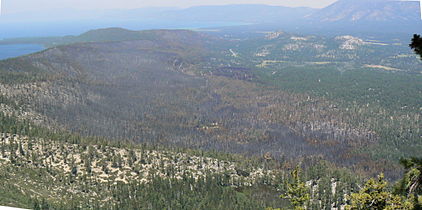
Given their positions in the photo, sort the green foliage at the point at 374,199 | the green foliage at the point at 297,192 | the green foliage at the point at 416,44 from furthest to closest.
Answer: the green foliage at the point at 297,192, the green foliage at the point at 374,199, the green foliage at the point at 416,44

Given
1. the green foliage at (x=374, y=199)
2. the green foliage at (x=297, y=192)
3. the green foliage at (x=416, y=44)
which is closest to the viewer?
the green foliage at (x=416, y=44)

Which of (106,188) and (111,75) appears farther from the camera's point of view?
(111,75)

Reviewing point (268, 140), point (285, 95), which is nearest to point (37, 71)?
point (268, 140)

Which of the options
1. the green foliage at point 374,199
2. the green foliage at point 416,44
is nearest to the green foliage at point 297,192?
the green foliage at point 374,199

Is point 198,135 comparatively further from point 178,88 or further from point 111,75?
point 111,75

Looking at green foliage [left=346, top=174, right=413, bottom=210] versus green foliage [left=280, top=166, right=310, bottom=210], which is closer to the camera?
green foliage [left=346, top=174, right=413, bottom=210]

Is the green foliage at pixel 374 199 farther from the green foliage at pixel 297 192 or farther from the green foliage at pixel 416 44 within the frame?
the green foliage at pixel 416 44

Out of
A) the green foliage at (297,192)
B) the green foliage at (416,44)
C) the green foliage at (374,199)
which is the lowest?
the green foliage at (297,192)

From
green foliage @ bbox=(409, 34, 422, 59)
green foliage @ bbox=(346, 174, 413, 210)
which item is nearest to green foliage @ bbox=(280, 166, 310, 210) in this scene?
green foliage @ bbox=(346, 174, 413, 210)

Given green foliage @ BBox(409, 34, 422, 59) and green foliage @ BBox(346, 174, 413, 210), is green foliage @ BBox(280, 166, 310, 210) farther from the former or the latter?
green foliage @ BBox(409, 34, 422, 59)

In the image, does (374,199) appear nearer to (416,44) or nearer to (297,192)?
(297,192)

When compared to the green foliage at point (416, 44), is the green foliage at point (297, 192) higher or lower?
lower
